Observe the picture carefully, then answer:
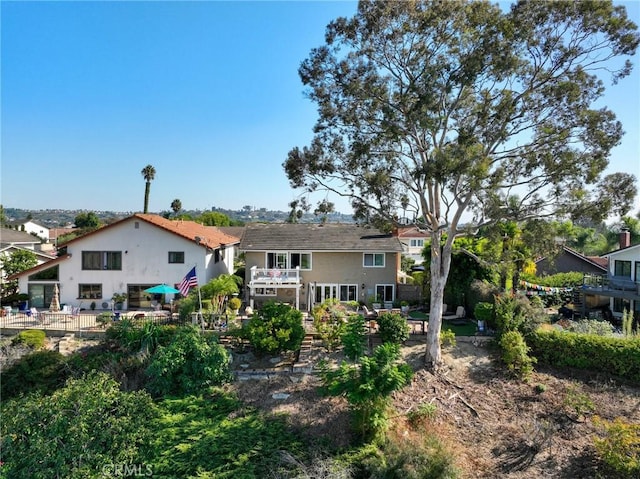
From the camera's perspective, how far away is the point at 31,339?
20375 millimetres

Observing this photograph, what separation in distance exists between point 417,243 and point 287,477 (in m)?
58.8

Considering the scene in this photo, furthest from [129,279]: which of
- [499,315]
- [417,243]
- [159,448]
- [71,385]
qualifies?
[417,243]

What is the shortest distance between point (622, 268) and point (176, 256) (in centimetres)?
3246

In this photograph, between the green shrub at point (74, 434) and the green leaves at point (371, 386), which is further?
the green leaves at point (371, 386)

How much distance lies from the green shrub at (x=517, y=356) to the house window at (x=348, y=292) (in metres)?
12.5

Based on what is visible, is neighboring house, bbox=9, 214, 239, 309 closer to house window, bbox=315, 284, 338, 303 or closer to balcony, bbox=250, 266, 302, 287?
balcony, bbox=250, 266, 302, 287

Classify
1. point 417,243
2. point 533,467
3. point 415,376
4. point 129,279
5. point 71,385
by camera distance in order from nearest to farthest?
point 533,467
point 71,385
point 415,376
point 129,279
point 417,243

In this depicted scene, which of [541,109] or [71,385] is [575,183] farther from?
[71,385]

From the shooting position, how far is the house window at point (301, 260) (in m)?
28.8

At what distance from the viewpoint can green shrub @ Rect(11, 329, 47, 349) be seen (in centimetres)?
2022

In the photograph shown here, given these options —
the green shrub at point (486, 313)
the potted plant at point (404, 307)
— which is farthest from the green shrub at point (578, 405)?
the potted plant at point (404, 307)

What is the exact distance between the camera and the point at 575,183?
1606cm

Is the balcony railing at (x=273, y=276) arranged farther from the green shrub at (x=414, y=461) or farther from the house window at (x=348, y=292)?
the green shrub at (x=414, y=461)

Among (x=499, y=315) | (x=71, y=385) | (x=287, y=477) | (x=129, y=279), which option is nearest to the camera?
(x=287, y=477)
